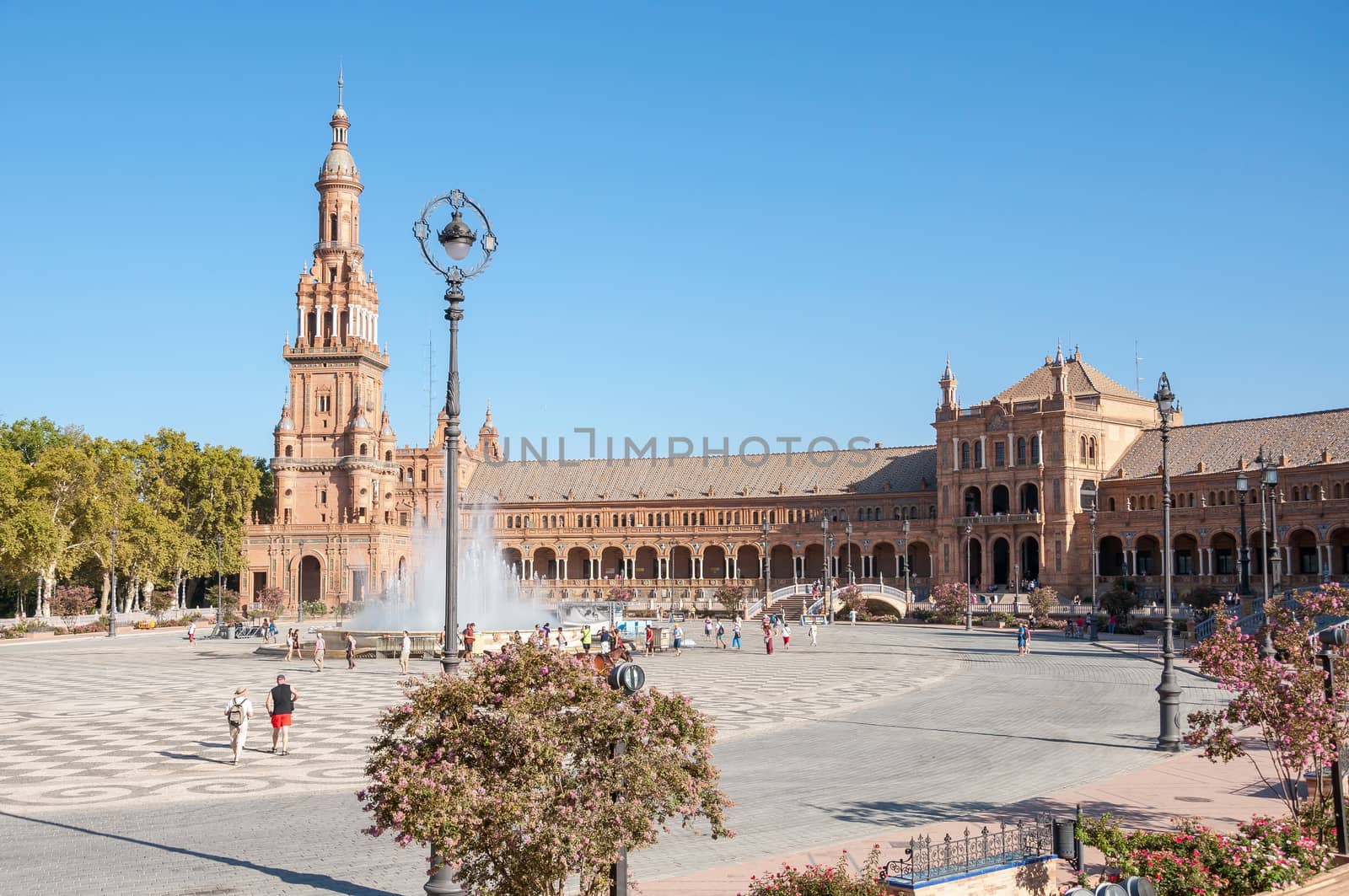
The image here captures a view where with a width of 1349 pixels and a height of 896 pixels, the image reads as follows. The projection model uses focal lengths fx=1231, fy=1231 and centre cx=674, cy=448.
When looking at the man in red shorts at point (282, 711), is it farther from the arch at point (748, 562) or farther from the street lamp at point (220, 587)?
the arch at point (748, 562)

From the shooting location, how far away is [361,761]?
76.7 feet

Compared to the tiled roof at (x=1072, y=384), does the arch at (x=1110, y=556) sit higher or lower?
lower

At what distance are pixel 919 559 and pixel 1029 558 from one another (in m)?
14.4

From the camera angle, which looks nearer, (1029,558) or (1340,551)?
(1340,551)

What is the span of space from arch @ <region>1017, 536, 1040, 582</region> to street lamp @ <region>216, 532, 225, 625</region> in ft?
188

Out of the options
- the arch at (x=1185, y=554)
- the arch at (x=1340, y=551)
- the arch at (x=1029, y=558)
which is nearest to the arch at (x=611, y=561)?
the arch at (x=1029, y=558)

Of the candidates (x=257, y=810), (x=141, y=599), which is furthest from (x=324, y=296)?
(x=257, y=810)

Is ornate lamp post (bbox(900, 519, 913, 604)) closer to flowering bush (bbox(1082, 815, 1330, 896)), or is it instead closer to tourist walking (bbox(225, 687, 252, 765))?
tourist walking (bbox(225, 687, 252, 765))

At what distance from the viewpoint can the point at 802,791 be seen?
771 inches

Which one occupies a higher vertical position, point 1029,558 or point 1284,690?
point 1029,558

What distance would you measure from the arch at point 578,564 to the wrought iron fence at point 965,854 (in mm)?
112726

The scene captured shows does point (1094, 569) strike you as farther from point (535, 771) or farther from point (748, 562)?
point (535, 771)

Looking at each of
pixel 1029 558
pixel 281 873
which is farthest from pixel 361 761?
pixel 1029 558

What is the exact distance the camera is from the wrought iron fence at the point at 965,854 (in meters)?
11.4
